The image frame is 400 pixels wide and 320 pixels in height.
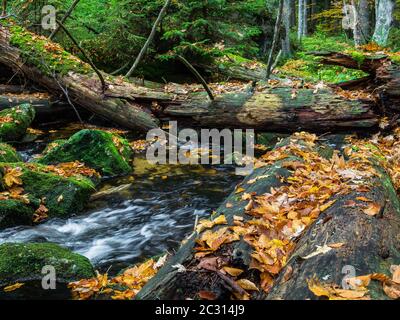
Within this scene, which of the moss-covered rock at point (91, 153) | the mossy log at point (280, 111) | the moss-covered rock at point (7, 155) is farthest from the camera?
the moss-covered rock at point (91, 153)

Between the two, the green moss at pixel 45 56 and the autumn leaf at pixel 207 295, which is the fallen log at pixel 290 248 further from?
the green moss at pixel 45 56

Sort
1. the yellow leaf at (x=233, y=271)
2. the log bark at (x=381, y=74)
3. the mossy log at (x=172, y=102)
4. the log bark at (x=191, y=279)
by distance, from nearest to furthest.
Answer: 1. the log bark at (x=191, y=279)
2. the yellow leaf at (x=233, y=271)
3. the log bark at (x=381, y=74)
4. the mossy log at (x=172, y=102)

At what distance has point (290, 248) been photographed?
2992 mm

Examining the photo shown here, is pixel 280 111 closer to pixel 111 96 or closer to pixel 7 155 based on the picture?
pixel 111 96

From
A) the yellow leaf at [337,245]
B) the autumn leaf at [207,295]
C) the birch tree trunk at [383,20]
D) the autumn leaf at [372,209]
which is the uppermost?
the birch tree trunk at [383,20]

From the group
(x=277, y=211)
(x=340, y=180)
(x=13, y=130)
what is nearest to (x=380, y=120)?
(x=340, y=180)

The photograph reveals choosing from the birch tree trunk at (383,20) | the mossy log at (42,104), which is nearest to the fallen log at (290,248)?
the mossy log at (42,104)

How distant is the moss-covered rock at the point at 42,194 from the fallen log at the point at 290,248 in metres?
3.29

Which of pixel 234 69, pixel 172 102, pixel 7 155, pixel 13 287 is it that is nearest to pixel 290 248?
pixel 13 287

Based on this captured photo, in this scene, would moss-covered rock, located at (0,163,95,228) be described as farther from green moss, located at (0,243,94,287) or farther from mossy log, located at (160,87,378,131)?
mossy log, located at (160,87,378,131)

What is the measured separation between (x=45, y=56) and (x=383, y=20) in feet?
36.1

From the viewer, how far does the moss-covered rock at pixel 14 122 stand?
905cm

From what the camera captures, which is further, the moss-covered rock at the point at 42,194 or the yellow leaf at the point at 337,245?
the moss-covered rock at the point at 42,194
